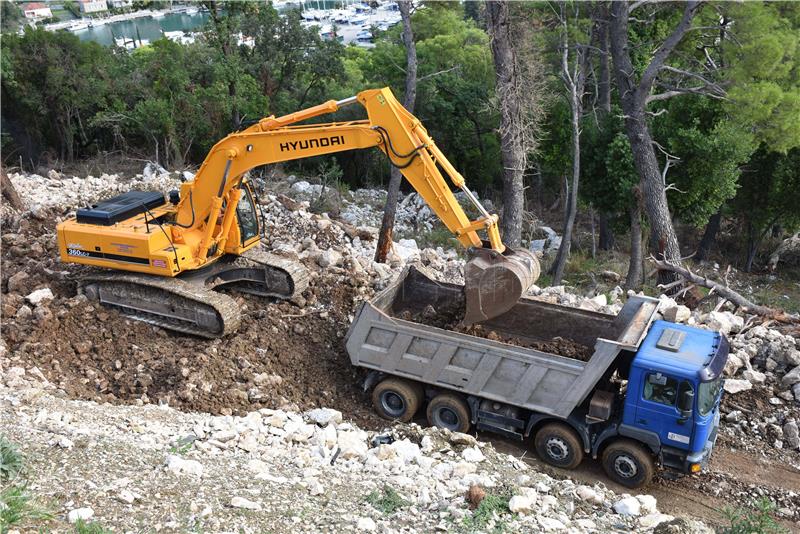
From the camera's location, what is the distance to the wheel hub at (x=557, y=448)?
8.68 meters

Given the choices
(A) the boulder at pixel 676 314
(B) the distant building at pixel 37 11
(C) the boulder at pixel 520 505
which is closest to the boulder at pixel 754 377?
(A) the boulder at pixel 676 314

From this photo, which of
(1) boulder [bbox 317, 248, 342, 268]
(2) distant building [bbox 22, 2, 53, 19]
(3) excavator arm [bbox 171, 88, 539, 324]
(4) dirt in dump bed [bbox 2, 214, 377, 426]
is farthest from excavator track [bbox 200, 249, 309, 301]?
(2) distant building [bbox 22, 2, 53, 19]

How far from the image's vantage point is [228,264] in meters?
11.7

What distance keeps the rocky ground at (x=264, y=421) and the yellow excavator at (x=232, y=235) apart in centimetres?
41

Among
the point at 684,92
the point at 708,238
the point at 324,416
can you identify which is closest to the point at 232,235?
the point at 324,416

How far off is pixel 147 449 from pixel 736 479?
6.65m

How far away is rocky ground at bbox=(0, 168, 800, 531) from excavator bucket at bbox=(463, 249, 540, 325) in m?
1.77

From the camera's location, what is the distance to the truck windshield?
25.2 feet

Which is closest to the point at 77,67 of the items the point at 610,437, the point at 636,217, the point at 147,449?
the point at 636,217

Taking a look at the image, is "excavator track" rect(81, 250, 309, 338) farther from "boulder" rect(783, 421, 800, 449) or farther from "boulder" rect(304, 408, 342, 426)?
"boulder" rect(783, 421, 800, 449)

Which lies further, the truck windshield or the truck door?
the truck door

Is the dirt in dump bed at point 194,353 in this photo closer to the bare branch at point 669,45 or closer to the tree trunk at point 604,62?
the bare branch at point 669,45

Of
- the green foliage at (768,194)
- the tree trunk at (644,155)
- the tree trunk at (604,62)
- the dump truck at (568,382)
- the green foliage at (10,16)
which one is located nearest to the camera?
the dump truck at (568,382)

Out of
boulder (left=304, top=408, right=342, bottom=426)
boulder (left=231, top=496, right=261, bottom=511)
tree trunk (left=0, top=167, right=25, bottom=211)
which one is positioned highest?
tree trunk (left=0, top=167, right=25, bottom=211)
